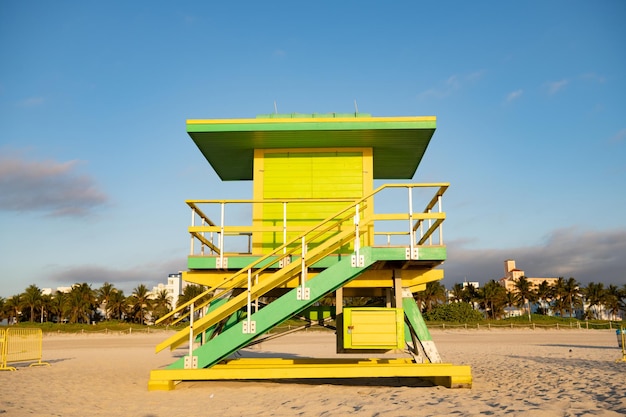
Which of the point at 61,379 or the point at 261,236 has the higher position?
the point at 261,236

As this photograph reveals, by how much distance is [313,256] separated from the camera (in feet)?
32.3

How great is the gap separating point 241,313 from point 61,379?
Result: 16.5 feet

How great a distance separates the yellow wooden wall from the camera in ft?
40.0

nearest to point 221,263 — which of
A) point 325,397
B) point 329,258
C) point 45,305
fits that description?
point 329,258

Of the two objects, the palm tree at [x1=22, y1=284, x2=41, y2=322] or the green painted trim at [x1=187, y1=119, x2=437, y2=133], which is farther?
the palm tree at [x1=22, y1=284, x2=41, y2=322]

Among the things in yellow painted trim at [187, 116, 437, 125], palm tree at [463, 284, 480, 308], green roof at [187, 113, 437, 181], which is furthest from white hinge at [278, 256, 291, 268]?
palm tree at [463, 284, 480, 308]

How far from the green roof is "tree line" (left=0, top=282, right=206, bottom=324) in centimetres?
7220

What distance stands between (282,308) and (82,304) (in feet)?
272

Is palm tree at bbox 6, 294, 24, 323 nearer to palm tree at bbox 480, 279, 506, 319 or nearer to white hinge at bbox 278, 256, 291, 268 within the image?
palm tree at bbox 480, 279, 506, 319

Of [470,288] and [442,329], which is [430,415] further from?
[470,288]

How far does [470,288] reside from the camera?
92062 millimetres

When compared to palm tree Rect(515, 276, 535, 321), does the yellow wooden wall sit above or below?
above

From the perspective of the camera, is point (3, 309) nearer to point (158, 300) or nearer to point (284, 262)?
point (158, 300)

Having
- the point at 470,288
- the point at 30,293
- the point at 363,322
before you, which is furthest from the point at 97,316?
the point at 363,322
